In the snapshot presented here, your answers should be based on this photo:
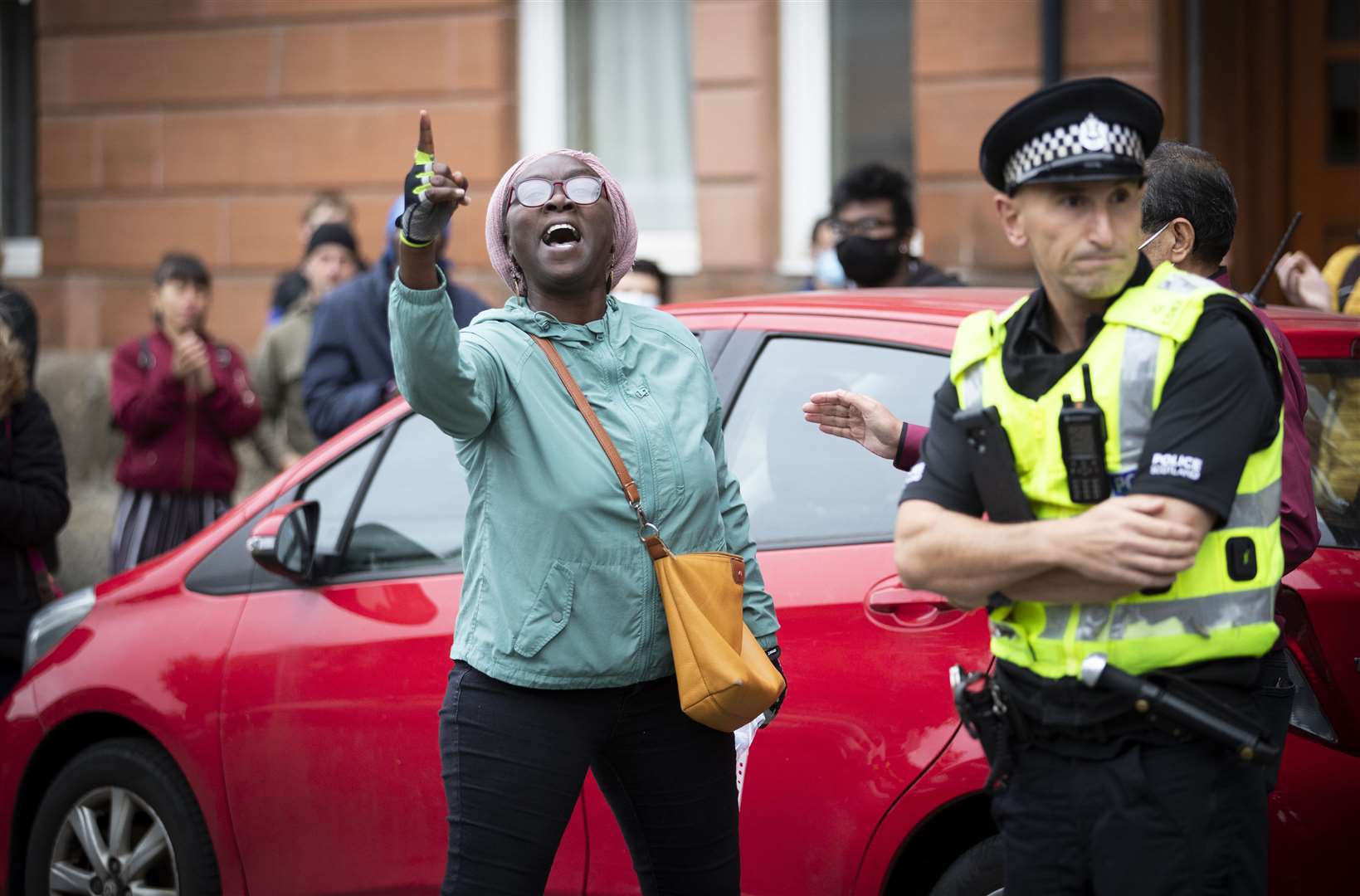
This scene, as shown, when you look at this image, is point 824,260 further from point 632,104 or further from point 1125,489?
point 1125,489

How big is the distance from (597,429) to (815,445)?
82 cm

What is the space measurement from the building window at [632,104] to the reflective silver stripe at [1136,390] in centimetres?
773

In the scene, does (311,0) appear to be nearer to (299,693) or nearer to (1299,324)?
(299,693)

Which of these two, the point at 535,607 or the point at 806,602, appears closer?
the point at 535,607

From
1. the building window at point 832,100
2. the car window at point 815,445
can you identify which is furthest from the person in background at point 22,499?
the building window at point 832,100

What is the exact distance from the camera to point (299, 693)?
13.7ft

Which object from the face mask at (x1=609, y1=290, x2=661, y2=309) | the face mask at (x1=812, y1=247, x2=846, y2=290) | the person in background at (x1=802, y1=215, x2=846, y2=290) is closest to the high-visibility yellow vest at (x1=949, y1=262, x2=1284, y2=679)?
the face mask at (x1=609, y1=290, x2=661, y2=309)

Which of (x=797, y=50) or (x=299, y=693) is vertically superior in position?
(x=797, y=50)

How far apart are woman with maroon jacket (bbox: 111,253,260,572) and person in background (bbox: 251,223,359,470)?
0.27m

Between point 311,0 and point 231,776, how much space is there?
6879mm

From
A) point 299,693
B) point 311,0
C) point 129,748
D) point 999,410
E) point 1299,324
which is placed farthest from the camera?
point 311,0

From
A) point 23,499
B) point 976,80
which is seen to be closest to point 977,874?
point 23,499

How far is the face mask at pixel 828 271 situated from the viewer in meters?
7.84

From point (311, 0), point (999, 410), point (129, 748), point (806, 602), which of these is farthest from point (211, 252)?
point (999, 410)
